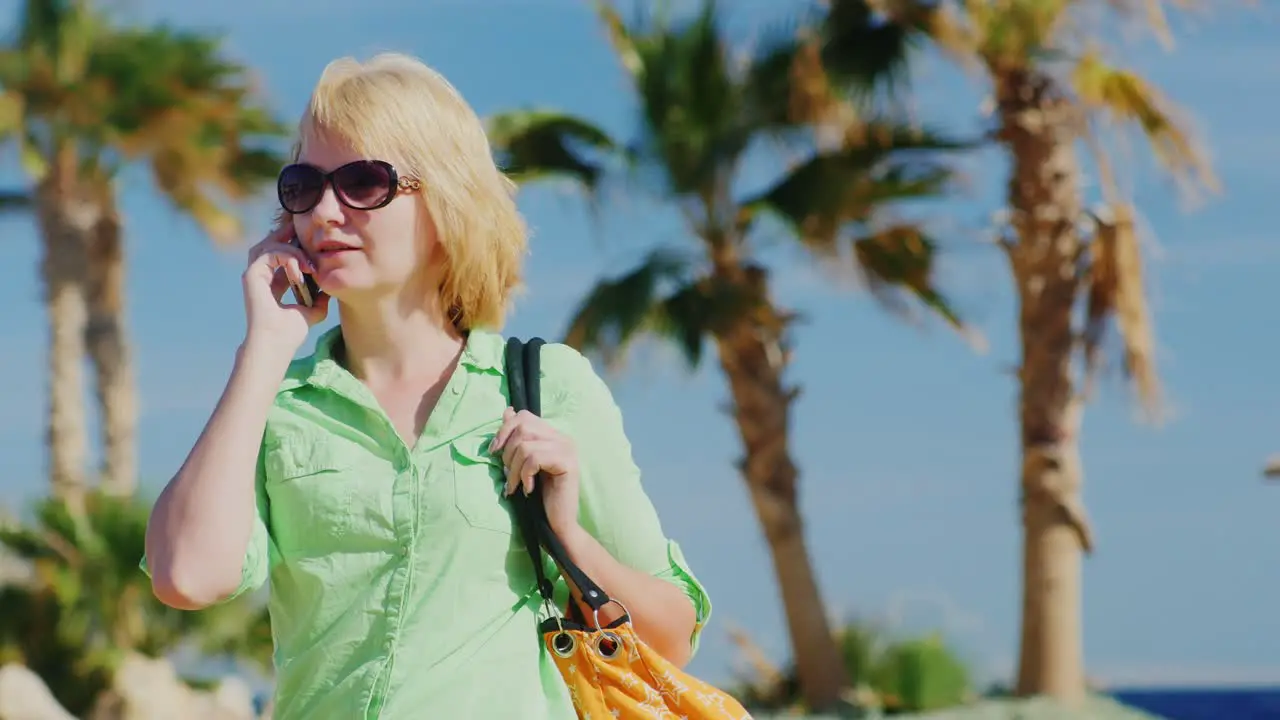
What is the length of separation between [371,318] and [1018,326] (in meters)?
12.5

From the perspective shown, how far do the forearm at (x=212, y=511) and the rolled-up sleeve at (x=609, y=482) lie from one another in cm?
43

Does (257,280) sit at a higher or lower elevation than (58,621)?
higher

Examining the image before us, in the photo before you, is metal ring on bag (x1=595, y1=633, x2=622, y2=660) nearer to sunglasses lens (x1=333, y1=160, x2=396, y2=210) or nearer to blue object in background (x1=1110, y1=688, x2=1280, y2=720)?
sunglasses lens (x1=333, y1=160, x2=396, y2=210)

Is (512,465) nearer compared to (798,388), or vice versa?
(512,465)

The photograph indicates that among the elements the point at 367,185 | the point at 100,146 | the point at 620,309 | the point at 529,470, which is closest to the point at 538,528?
the point at 529,470

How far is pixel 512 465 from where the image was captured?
224 cm

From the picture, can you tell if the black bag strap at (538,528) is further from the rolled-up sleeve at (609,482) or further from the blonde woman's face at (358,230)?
the blonde woman's face at (358,230)

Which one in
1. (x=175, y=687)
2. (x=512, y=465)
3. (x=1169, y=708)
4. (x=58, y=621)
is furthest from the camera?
(x=1169, y=708)

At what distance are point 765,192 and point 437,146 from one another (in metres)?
12.2

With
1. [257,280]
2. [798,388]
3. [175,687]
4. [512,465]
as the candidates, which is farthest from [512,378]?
[798,388]

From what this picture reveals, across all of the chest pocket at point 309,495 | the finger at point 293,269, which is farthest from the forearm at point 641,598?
the finger at point 293,269

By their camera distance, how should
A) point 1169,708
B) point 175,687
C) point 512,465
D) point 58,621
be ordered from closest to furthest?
point 512,465, point 175,687, point 58,621, point 1169,708

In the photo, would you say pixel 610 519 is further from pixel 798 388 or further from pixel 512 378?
pixel 798 388

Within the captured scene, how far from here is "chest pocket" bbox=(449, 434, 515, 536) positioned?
2.26 meters
